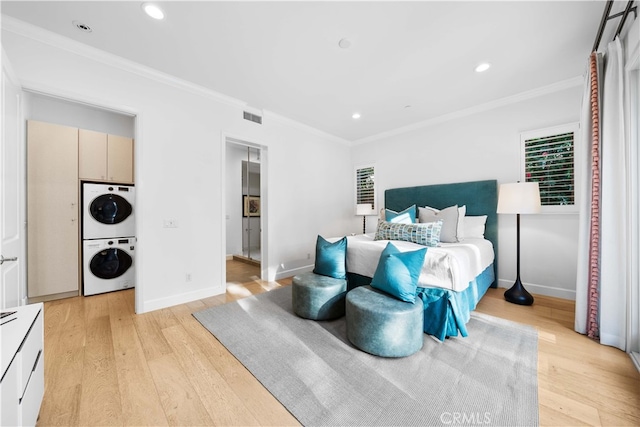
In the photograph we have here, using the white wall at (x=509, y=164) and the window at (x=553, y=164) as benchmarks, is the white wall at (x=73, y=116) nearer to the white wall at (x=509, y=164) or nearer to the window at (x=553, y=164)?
the white wall at (x=509, y=164)

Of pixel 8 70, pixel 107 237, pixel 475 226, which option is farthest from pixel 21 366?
pixel 475 226

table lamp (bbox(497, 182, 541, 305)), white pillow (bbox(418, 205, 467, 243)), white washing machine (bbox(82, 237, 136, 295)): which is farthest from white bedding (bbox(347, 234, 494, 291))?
white washing machine (bbox(82, 237, 136, 295))

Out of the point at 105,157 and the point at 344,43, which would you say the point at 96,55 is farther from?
the point at 344,43

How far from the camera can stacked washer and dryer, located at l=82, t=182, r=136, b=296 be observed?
10.5 ft

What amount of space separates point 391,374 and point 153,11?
3.28 meters

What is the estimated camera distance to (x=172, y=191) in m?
2.86

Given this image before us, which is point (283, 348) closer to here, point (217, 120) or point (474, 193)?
point (217, 120)

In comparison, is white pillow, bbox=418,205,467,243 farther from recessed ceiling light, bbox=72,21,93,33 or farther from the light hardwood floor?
recessed ceiling light, bbox=72,21,93,33

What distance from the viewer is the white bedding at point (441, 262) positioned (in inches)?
81.0

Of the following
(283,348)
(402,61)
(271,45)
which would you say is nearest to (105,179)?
(271,45)

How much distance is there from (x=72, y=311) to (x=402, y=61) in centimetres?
458

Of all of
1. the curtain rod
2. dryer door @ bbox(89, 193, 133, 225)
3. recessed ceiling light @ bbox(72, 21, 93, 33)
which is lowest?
dryer door @ bbox(89, 193, 133, 225)

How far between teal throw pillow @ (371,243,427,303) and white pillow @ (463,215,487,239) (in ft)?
6.17

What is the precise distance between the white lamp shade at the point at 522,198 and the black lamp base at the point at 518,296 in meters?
0.91
